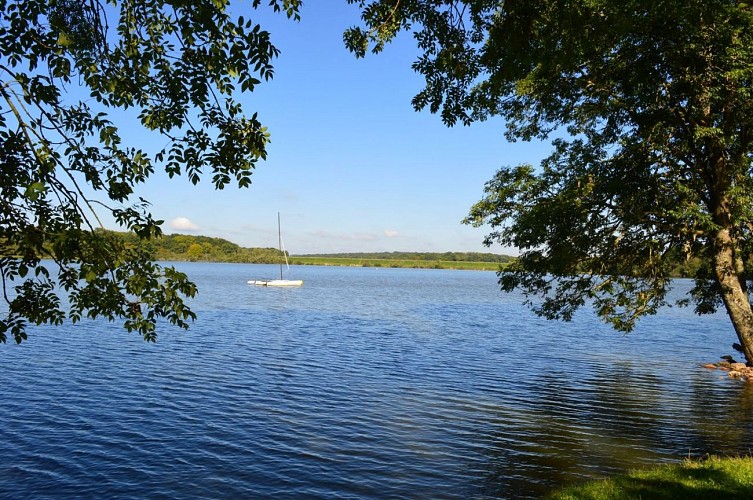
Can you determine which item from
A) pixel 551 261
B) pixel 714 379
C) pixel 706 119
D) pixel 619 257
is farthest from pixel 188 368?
pixel 714 379

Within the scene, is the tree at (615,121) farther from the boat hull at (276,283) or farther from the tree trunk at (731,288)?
the boat hull at (276,283)

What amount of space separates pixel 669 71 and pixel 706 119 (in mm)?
2071

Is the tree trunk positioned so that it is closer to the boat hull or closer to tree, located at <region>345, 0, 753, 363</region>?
tree, located at <region>345, 0, 753, 363</region>

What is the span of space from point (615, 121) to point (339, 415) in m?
13.3

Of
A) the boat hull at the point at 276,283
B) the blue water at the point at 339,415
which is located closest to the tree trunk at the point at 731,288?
the blue water at the point at 339,415

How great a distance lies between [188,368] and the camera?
26.3 meters

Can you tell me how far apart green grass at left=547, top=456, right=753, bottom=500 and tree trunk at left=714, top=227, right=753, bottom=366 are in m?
6.08

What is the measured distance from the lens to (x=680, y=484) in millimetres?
10531

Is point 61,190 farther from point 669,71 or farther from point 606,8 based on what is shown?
point 669,71

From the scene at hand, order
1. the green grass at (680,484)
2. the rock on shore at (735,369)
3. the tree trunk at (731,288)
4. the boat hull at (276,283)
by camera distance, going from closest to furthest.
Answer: the green grass at (680,484)
the tree trunk at (731,288)
the rock on shore at (735,369)
the boat hull at (276,283)

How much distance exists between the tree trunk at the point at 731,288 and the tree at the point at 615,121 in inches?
1.6

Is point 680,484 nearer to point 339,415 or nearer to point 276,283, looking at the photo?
point 339,415

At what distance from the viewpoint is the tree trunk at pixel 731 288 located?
1678cm

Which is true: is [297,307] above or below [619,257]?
below
